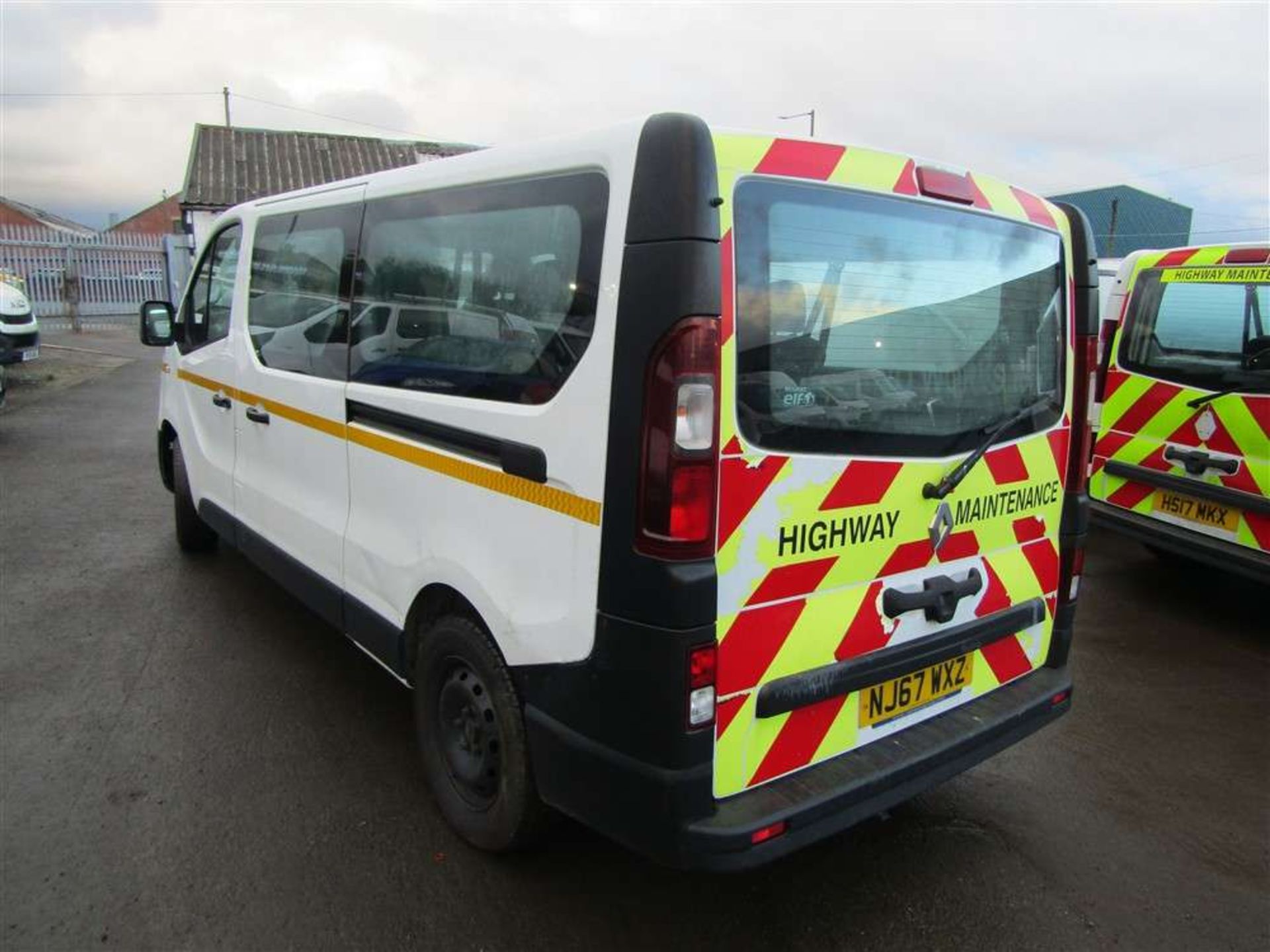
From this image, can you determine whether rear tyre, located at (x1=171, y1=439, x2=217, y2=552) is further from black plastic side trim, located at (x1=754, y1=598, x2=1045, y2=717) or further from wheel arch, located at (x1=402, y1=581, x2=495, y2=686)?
black plastic side trim, located at (x1=754, y1=598, x2=1045, y2=717)

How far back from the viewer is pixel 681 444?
1869 mm

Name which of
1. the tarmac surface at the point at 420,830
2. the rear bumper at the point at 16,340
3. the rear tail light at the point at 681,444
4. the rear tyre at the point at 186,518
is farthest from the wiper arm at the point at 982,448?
the rear bumper at the point at 16,340

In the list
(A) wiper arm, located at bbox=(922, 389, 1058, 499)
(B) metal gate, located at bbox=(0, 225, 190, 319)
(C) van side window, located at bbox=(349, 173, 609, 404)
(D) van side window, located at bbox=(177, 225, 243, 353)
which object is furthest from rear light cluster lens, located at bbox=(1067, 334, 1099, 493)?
(B) metal gate, located at bbox=(0, 225, 190, 319)

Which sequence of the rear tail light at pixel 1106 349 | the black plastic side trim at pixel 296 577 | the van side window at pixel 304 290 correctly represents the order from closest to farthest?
the van side window at pixel 304 290, the black plastic side trim at pixel 296 577, the rear tail light at pixel 1106 349

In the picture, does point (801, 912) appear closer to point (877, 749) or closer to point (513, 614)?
point (877, 749)

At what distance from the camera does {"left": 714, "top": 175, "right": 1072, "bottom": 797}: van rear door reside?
6.56 ft

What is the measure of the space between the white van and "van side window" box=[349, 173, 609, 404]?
1 cm

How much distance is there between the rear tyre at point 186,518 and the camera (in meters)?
4.97

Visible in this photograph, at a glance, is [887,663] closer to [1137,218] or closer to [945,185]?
[945,185]

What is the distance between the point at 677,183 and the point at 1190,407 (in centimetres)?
425

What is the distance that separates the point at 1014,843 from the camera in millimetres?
2771

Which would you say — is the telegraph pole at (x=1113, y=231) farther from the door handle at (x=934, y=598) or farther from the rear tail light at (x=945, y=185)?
the door handle at (x=934, y=598)

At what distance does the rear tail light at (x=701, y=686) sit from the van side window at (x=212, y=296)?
3208 mm

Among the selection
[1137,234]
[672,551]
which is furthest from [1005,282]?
[1137,234]
